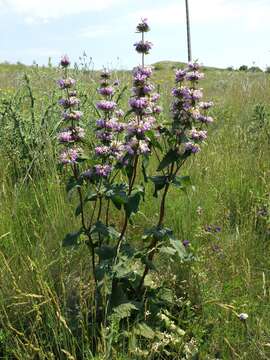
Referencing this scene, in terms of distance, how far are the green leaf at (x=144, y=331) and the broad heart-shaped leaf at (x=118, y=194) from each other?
0.56 meters

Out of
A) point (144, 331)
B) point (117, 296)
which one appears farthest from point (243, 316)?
point (117, 296)

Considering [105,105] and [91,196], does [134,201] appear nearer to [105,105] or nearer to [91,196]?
[91,196]

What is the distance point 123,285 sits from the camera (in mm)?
2271

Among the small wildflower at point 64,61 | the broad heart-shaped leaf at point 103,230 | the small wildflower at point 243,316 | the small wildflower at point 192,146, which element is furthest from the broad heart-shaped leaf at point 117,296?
the small wildflower at point 64,61

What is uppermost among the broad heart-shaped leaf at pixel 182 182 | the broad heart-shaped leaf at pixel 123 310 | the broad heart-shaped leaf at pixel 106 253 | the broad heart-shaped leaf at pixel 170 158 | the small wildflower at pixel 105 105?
the small wildflower at pixel 105 105

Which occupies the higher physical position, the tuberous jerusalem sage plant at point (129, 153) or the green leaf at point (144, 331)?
the tuberous jerusalem sage plant at point (129, 153)

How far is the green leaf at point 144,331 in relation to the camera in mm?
2119

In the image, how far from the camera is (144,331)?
2.14 metres

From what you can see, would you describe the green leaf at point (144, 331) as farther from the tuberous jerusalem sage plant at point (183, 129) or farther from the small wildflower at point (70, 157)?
the small wildflower at point (70, 157)

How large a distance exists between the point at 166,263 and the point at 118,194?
3.05 feet

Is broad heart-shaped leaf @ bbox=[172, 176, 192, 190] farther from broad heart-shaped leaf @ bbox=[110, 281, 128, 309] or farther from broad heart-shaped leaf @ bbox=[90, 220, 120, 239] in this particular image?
broad heart-shaped leaf @ bbox=[110, 281, 128, 309]

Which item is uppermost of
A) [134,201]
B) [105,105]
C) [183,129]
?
[105,105]

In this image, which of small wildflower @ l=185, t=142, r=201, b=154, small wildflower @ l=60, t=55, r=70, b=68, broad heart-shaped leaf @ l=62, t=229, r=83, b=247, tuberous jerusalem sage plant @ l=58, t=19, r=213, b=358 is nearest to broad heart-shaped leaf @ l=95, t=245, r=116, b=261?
tuberous jerusalem sage plant @ l=58, t=19, r=213, b=358

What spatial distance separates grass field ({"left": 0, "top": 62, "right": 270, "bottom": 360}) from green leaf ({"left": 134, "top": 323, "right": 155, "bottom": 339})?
0.04 metres
